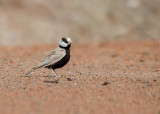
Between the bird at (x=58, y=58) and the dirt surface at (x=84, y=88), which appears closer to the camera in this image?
the dirt surface at (x=84, y=88)

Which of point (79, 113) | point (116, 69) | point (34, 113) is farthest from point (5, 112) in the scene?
point (116, 69)

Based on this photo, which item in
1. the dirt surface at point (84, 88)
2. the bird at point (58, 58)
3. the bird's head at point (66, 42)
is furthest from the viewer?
the bird's head at point (66, 42)

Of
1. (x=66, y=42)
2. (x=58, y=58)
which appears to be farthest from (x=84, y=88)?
(x=66, y=42)

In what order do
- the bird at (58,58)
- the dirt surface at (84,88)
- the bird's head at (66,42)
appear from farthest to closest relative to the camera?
the bird's head at (66,42)
the bird at (58,58)
the dirt surface at (84,88)

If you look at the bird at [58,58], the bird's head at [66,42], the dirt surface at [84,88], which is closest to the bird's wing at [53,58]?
the bird at [58,58]

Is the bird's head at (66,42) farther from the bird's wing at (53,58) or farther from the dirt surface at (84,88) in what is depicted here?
the dirt surface at (84,88)

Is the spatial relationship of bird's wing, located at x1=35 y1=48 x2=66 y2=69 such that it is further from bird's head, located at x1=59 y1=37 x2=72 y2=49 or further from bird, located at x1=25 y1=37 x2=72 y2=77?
bird's head, located at x1=59 y1=37 x2=72 y2=49

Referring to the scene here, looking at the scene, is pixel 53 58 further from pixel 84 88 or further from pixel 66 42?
pixel 84 88

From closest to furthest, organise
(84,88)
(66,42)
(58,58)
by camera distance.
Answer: (84,88) → (58,58) → (66,42)
